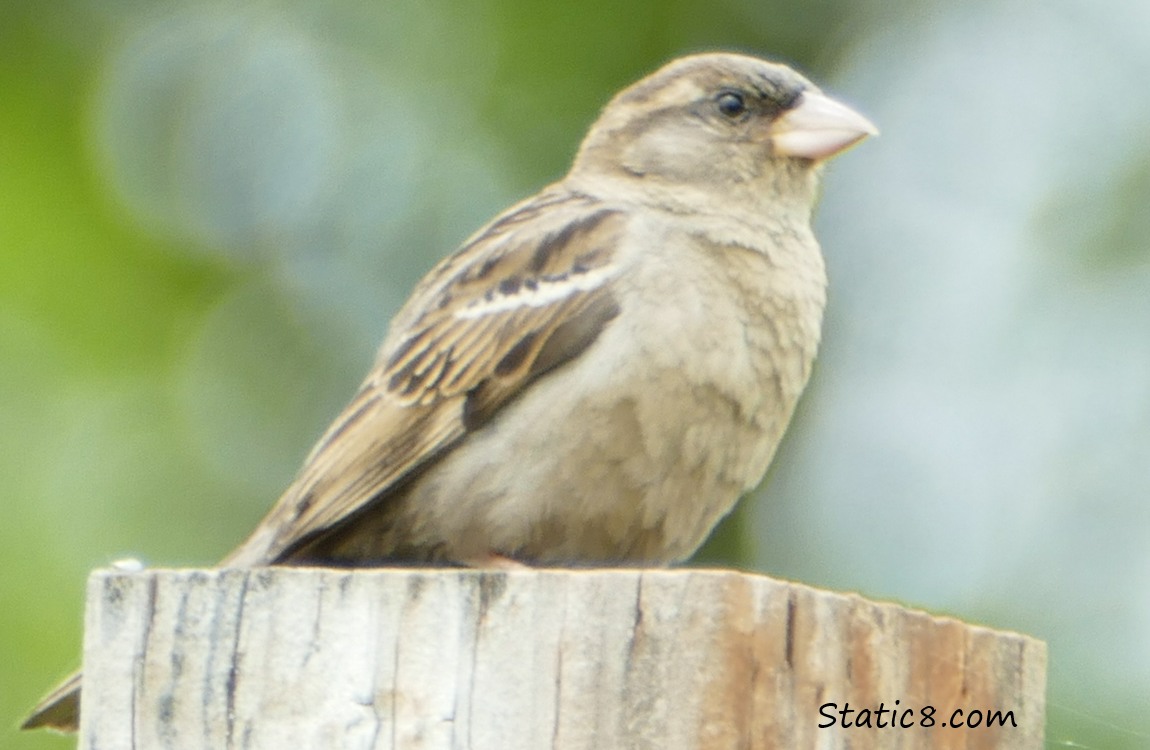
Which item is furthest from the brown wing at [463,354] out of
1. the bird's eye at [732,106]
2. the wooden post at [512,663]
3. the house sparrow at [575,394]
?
the wooden post at [512,663]

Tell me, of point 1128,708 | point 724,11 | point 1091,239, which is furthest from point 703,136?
point 1091,239

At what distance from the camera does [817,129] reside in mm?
4625

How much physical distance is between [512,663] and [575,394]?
147 cm

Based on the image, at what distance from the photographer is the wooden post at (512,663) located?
7.91 feet

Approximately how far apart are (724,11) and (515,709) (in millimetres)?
4073

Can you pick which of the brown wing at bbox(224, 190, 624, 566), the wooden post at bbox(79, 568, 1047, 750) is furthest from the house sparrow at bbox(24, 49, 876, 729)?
the wooden post at bbox(79, 568, 1047, 750)

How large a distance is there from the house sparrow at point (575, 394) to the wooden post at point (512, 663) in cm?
126

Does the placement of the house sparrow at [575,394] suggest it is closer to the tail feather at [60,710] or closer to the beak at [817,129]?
the beak at [817,129]

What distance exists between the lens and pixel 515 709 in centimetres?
244

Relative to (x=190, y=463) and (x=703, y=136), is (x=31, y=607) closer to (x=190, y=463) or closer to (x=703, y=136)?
(x=190, y=463)

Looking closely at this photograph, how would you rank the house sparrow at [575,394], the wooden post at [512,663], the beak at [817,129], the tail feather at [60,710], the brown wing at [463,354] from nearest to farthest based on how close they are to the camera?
the wooden post at [512,663] → the tail feather at [60,710] → the house sparrow at [575,394] → the brown wing at [463,354] → the beak at [817,129]

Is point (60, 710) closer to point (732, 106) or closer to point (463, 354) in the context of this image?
point (463, 354)

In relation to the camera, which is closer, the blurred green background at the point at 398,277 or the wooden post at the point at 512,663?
the wooden post at the point at 512,663

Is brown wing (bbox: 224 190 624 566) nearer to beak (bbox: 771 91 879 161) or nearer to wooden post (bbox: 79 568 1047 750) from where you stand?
beak (bbox: 771 91 879 161)
